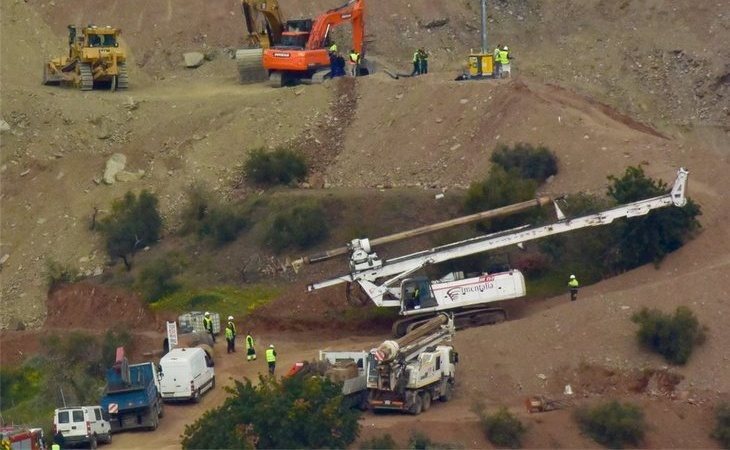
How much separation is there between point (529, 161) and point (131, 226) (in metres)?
12.9

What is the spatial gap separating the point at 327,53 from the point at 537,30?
12880mm

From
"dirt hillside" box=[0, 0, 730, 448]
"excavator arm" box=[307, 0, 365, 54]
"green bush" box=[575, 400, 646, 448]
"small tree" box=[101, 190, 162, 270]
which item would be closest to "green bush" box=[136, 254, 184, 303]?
"dirt hillside" box=[0, 0, 730, 448]

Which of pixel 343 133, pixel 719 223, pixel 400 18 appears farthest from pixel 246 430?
pixel 400 18

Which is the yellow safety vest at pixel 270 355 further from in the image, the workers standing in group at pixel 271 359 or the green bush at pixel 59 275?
the green bush at pixel 59 275

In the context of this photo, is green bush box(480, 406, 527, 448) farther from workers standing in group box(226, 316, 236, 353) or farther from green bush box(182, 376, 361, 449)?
workers standing in group box(226, 316, 236, 353)

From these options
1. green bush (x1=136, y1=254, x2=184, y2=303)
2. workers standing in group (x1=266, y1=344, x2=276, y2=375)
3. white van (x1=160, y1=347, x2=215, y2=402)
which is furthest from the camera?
green bush (x1=136, y1=254, x2=184, y2=303)

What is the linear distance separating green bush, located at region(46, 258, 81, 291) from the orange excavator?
39.3 feet

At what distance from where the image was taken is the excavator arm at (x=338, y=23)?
6694 centimetres

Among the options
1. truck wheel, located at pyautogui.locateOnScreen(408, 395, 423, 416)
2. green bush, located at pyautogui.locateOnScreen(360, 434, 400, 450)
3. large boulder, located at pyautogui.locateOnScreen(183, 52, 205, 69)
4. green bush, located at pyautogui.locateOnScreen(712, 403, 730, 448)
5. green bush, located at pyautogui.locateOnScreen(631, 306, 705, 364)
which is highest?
large boulder, located at pyautogui.locateOnScreen(183, 52, 205, 69)

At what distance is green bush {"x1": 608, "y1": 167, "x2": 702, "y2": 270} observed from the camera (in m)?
50.7

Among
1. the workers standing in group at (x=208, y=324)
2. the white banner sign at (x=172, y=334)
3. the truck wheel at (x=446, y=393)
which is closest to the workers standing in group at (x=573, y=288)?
the truck wheel at (x=446, y=393)

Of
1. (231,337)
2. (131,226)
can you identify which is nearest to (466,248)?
(231,337)

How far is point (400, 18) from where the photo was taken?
77562mm

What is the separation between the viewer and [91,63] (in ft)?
231
